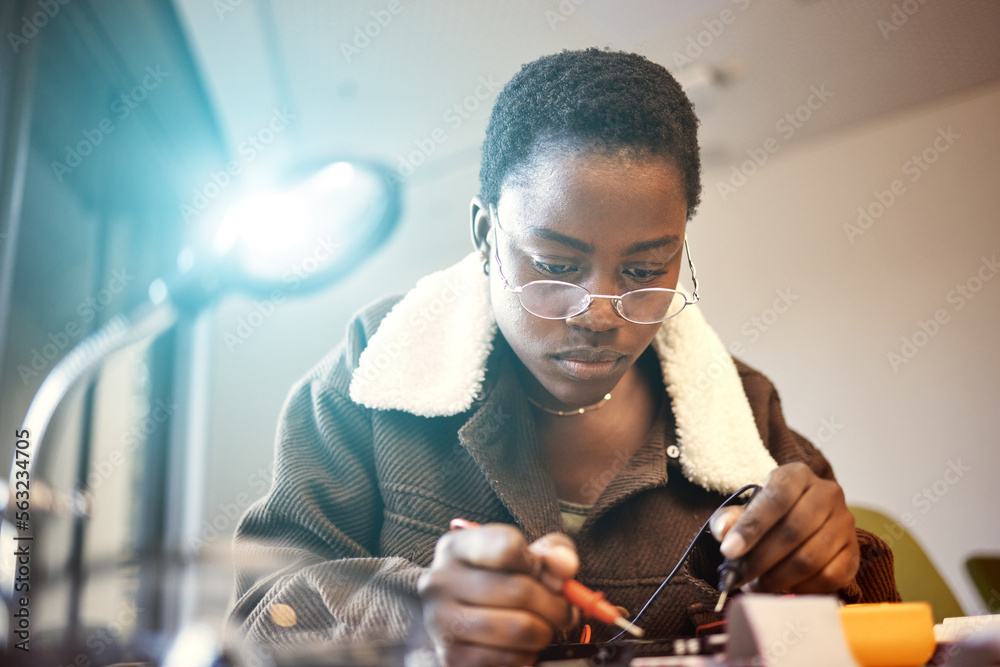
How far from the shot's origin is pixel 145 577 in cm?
58

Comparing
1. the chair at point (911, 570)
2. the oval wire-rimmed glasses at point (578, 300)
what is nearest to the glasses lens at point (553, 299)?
the oval wire-rimmed glasses at point (578, 300)

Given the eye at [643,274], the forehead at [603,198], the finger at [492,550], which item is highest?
the forehead at [603,198]

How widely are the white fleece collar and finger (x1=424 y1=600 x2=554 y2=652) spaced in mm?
366

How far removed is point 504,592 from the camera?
0.47 m

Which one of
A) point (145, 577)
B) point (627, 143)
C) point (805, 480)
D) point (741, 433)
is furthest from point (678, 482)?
point (145, 577)

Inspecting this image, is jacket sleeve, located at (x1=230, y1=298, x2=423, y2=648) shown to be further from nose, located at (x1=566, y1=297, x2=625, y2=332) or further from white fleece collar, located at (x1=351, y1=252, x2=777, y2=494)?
nose, located at (x1=566, y1=297, x2=625, y2=332)

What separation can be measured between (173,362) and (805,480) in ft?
4.89

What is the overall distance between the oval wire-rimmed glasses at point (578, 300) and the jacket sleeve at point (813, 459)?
1.01 ft

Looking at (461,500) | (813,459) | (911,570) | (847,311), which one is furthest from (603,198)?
(847,311)

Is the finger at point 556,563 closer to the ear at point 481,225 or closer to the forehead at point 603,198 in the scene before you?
the forehead at point 603,198

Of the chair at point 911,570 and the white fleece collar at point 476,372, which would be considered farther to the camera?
the chair at point 911,570

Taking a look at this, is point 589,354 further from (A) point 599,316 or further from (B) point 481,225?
(B) point 481,225

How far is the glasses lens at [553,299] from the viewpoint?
0.69 meters

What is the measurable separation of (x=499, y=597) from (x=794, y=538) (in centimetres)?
30
